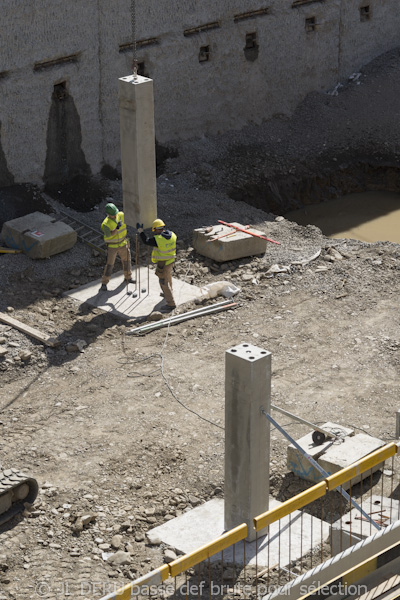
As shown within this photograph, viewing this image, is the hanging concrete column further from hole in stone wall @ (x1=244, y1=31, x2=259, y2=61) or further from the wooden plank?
hole in stone wall @ (x1=244, y1=31, x2=259, y2=61)

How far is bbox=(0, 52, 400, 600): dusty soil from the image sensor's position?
10.8m

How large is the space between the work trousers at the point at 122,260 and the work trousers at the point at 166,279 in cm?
80

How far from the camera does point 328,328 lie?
15.2 m

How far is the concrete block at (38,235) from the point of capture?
17.0 meters

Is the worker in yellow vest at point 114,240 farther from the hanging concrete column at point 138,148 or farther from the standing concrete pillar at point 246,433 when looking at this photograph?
the standing concrete pillar at point 246,433

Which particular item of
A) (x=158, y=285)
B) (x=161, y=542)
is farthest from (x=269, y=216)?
(x=161, y=542)

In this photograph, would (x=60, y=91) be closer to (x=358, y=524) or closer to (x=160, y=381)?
(x=160, y=381)

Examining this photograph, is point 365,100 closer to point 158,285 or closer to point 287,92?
point 287,92

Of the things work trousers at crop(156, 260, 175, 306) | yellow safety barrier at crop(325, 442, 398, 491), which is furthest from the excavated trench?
Answer: yellow safety barrier at crop(325, 442, 398, 491)

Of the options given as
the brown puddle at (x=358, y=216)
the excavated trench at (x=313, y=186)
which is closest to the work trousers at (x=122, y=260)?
the excavated trench at (x=313, y=186)

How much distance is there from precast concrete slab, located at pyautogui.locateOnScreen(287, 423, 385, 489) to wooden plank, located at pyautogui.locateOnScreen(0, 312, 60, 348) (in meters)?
4.33

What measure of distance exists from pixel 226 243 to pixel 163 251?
1973mm

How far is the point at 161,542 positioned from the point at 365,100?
15.7m

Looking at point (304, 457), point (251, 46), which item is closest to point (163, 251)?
point (304, 457)
